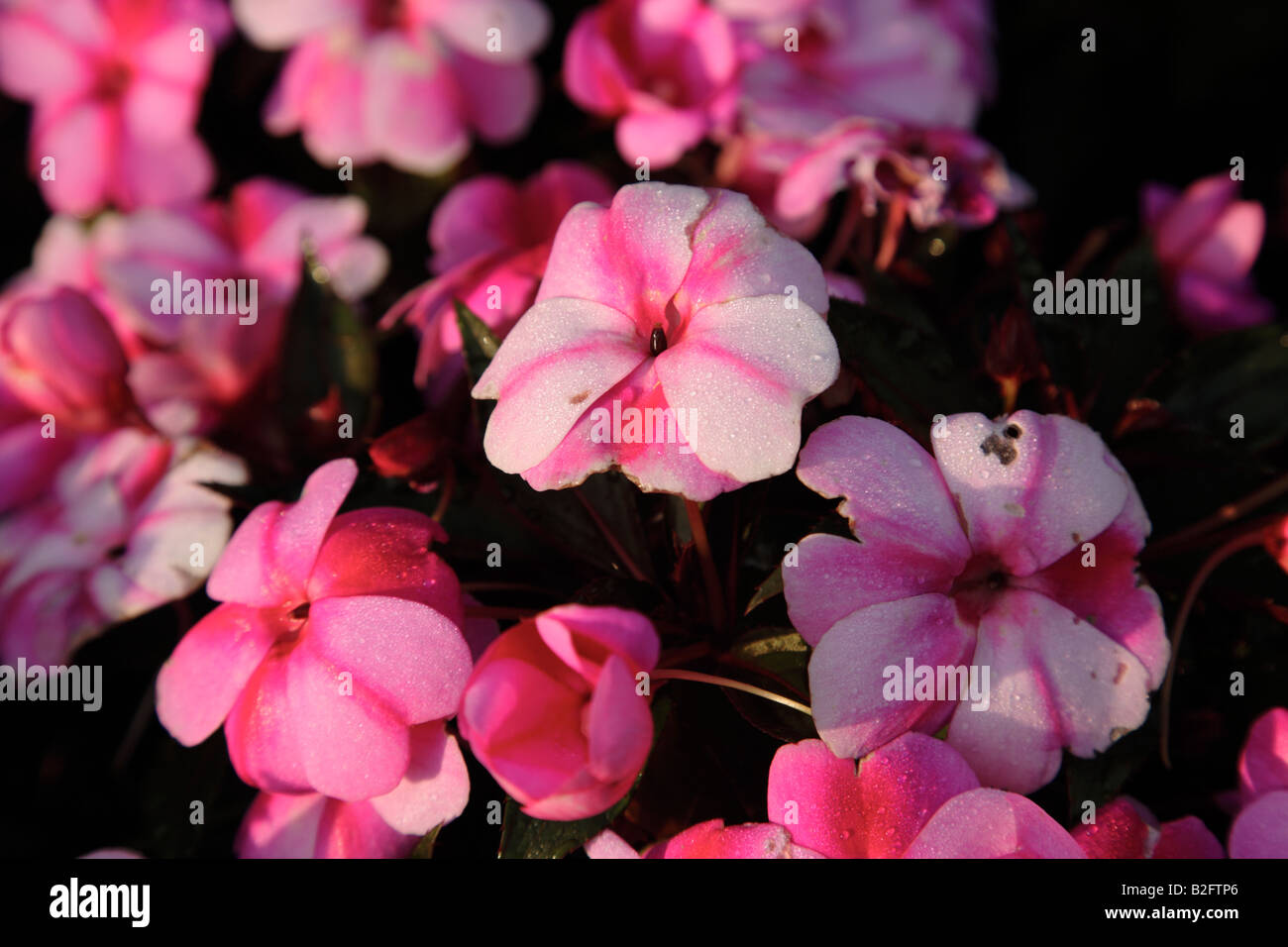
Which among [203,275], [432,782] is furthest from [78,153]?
[432,782]

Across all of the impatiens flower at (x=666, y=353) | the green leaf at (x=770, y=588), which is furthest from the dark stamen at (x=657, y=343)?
the green leaf at (x=770, y=588)

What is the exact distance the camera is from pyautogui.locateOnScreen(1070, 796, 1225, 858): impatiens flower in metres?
0.53

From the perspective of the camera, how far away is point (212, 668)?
54cm

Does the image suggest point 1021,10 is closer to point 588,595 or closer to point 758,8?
point 758,8

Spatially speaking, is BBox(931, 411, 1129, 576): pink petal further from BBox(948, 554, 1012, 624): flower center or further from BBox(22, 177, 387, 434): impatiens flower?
BBox(22, 177, 387, 434): impatiens flower

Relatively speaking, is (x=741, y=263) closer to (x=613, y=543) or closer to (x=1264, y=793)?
(x=613, y=543)

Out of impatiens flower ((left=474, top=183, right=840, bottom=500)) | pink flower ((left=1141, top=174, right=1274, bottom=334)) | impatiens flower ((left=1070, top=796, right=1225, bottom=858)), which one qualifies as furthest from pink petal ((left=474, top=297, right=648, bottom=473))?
pink flower ((left=1141, top=174, right=1274, bottom=334))

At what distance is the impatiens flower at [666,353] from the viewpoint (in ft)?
1.52

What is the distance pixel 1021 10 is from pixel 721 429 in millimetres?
1041

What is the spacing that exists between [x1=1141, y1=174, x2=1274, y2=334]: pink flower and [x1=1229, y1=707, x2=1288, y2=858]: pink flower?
41cm

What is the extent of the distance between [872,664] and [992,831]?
101mm

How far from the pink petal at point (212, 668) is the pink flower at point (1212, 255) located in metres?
0.76

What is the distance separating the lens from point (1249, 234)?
85cm

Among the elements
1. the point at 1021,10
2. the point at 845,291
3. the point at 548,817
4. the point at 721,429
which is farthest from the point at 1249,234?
the point at 548,817
